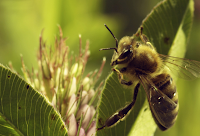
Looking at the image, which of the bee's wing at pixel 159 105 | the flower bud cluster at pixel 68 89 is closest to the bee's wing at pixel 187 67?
the bee's wing at pixel 159 105

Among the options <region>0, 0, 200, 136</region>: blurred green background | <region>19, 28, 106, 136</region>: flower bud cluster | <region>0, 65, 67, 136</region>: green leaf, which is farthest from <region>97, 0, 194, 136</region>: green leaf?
<region>0, 0, 200, 136</region>: blurred green background

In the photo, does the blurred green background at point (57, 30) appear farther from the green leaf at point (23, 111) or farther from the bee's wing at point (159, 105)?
the green leaf at point (23, 111)

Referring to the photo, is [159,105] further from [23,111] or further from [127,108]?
[23,111]

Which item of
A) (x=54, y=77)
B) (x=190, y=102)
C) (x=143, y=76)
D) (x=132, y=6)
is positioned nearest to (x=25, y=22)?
(x=54, y=77)

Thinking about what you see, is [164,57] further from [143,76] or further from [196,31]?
[196,31]

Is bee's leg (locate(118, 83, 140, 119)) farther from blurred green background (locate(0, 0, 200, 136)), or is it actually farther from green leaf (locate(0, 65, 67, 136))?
blurred green background (locate(0, 0, 200, 136))

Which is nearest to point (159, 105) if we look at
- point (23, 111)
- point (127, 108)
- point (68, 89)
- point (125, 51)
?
point (127, 108)
